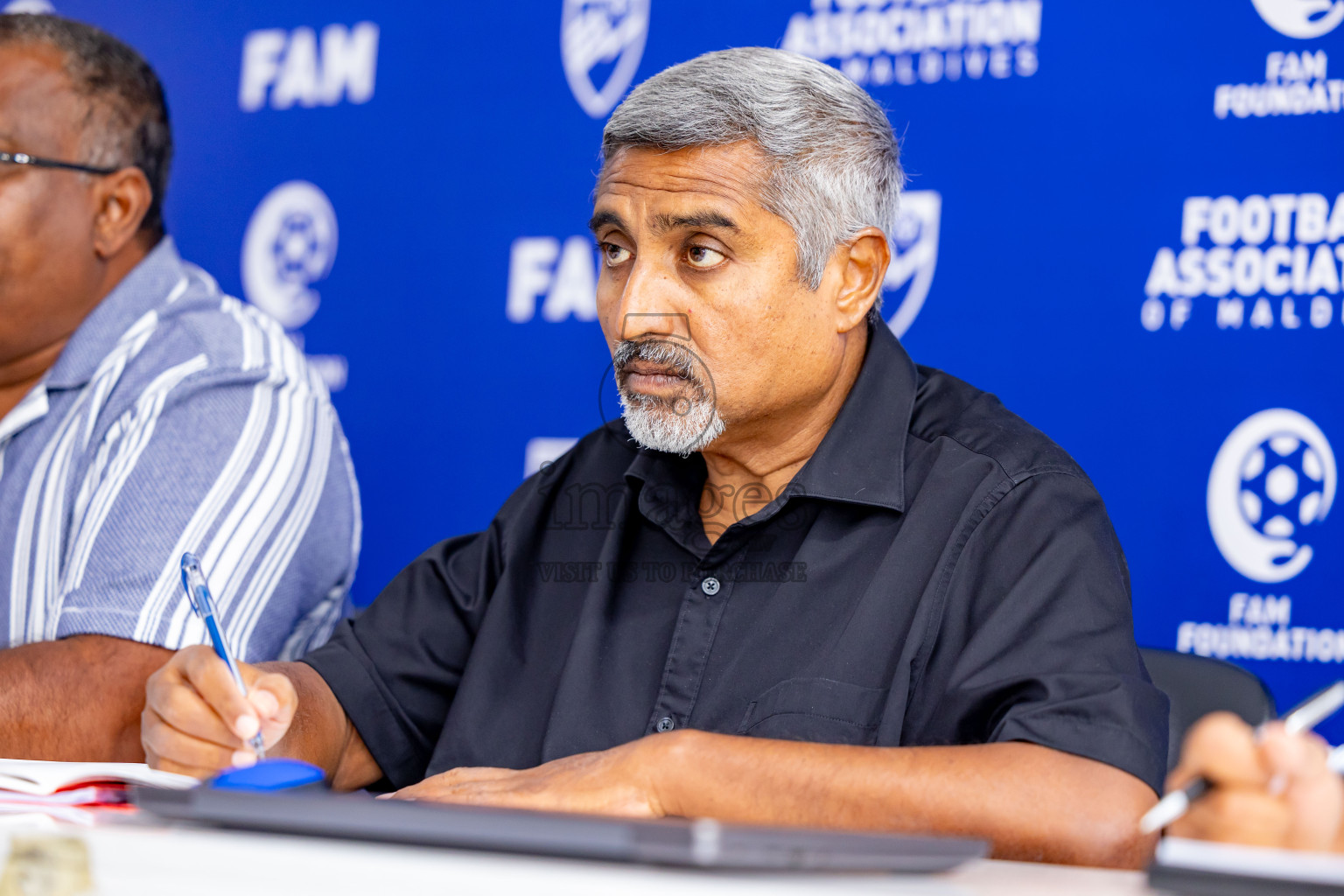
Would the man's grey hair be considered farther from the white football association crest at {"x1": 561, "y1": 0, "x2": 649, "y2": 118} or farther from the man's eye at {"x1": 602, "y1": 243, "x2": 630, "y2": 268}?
the white football association crest at {"x1": 561, "y1": 0, "x2": 649, "y2": 118}

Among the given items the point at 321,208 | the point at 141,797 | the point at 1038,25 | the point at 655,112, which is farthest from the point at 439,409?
the point at 141,797

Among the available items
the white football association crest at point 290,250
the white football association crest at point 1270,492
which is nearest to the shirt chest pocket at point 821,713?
the white football association crest at point 1270,492

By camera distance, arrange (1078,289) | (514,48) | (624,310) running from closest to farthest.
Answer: (624,310)
(1078,289)
(514,48)

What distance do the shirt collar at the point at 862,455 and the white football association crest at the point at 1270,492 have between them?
0.69 m

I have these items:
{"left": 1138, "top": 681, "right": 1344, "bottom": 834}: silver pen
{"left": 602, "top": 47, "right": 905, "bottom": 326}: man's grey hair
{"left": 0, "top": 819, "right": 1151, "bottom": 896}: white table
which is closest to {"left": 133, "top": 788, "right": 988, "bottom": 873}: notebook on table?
{"left": 0, "top": 819, "right": 1151, "bottom": 896}: white table

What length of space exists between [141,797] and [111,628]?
0.96 m

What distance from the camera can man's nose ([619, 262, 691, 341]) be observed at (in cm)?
144

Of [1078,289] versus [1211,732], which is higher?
Answer: [1078,289]

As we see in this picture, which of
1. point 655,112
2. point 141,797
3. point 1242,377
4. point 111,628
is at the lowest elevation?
point 111,628

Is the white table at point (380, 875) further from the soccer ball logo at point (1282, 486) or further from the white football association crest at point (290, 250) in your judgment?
the white football association crest at point (290, 250)

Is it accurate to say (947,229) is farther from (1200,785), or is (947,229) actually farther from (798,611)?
(1200,785)

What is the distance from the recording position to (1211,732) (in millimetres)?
676

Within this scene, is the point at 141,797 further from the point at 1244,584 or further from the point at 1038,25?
the point at 1038,25

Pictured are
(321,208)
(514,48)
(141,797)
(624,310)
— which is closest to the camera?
(141,797)
